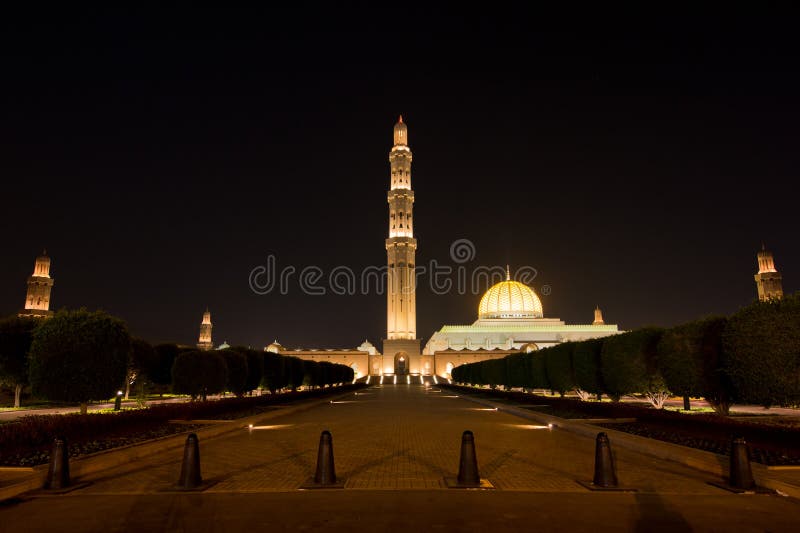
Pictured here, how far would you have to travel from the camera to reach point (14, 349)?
84.4ft

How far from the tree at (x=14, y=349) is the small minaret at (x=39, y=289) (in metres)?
57.6

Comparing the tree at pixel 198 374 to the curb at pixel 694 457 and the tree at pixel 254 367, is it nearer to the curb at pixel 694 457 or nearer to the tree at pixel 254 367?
the tree at pixel 254 367

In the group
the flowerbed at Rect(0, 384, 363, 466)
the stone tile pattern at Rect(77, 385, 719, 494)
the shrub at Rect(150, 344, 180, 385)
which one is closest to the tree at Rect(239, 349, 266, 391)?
the shrub at Rect(150, 344, 180, 385)

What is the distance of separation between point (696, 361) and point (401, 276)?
65.6 meters

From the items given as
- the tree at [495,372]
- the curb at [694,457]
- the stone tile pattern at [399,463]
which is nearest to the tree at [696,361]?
the curb at [694,457]

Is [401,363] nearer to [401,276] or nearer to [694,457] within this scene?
[401,276]

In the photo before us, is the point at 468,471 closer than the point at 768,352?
Yes

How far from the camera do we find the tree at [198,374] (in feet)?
72.3

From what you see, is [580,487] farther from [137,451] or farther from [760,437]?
[137,451]

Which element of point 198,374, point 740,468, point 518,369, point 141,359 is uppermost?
point 141,359

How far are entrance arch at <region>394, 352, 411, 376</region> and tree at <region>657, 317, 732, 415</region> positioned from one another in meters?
65.2

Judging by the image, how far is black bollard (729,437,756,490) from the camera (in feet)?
23.6

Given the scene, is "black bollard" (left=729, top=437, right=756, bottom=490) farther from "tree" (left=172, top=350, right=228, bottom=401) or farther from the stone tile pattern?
"tree" (left=172, top=350, right=228, bottom=401)

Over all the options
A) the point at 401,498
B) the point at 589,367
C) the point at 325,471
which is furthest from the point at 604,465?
the point at 589,367
